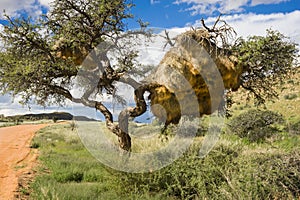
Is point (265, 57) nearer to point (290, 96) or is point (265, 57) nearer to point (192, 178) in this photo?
point (192, 178)

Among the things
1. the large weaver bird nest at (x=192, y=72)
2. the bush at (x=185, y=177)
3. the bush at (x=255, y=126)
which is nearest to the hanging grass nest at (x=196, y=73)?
the large weaver bird nest at (x=192, y=72)

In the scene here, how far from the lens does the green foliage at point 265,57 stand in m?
7.36

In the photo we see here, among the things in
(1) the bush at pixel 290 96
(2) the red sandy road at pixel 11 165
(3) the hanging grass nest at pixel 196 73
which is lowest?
(2) the red sandy road at pixel 11 165

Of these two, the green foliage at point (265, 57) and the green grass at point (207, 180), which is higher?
the green foliage at point (265, 57)

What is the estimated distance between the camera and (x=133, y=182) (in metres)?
8.11

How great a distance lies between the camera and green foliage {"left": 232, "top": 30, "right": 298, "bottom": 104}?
24.1ft

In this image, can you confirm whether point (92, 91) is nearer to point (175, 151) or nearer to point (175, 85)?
point (175, 151)

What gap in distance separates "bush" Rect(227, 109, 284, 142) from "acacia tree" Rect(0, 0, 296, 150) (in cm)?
1238

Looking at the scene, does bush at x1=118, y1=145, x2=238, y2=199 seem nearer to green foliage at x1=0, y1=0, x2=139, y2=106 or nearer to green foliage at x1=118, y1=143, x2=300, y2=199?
green foliage at x1=118, y1=143, x2=300, y2=199

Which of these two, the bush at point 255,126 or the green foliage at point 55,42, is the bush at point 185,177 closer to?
the green foliage at point 55,42

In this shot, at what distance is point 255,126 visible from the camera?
22812 mm

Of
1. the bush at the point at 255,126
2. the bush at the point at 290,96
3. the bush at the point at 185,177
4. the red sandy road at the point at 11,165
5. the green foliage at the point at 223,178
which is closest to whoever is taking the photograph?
the green foliage at the point at 223,178

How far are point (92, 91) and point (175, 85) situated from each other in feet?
12.9

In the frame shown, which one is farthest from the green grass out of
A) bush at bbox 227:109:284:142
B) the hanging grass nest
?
bush at bbox 227:109:284:142
